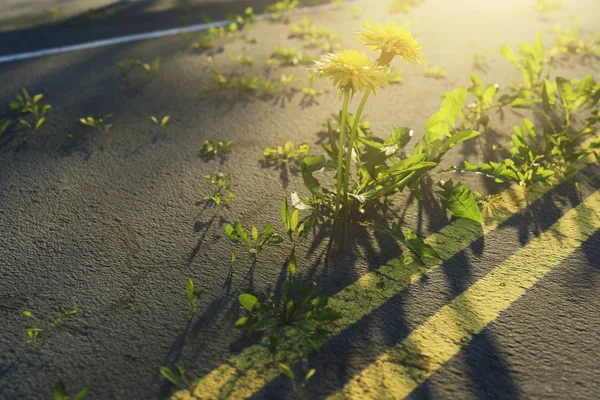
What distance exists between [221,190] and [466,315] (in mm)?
1622

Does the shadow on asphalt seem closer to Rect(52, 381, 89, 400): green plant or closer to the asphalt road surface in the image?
the asphalt road surface

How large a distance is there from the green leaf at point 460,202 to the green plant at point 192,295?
1.44 meters

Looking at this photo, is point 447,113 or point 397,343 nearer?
point 397,343

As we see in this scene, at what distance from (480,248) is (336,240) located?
76 centimetres

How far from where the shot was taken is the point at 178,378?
5.92 feet

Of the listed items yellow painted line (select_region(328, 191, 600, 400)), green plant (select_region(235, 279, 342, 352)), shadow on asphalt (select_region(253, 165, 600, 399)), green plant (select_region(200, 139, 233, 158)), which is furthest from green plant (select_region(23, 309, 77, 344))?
green plant (select_region(200, 139, 233, 158))

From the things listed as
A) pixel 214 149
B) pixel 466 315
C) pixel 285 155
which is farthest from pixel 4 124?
pixel 466 315

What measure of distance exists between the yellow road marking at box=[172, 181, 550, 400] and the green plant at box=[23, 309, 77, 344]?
2.26 ft

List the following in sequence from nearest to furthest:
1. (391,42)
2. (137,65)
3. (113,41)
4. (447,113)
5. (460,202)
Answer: (391,42), (460,202), (447,113), (137,65), (113,41)

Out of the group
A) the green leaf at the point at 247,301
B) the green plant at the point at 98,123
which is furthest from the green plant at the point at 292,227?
the green plant at the point at 98,123

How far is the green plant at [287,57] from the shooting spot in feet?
15.6

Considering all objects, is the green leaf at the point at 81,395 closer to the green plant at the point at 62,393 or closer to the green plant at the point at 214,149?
the green plant at the point at 62,393

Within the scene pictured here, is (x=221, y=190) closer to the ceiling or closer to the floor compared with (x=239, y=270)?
closer to the ceiling

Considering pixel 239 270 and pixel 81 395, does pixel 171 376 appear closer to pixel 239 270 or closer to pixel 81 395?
pixel 81 395
